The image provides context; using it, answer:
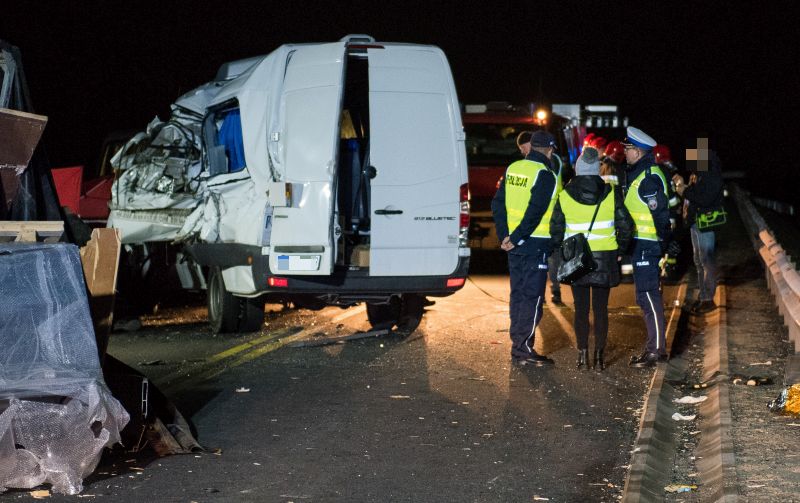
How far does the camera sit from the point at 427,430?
294 inches

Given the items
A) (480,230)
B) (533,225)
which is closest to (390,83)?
(533,225)

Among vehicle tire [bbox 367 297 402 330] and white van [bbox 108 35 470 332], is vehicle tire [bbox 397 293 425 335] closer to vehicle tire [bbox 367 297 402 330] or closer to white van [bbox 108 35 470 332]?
vehicle tire [bbox 367 297 402 330]

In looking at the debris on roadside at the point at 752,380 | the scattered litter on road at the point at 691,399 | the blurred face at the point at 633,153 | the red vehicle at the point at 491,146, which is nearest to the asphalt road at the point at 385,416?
the scattered litter on road at the point at 691,399

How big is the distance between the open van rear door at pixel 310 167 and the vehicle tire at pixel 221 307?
1349mm

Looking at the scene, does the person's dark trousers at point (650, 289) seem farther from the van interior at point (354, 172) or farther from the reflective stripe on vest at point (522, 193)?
the van interior at point (354, 172)

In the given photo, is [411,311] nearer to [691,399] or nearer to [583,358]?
[583,358]

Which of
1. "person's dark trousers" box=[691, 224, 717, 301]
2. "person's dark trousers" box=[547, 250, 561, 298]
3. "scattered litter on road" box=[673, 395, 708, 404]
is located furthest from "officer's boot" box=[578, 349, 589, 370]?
"person's dark trousers" box=[547, 250, 561, 298]

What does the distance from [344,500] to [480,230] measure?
41.7 feet

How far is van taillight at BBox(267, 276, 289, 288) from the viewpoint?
416 inches

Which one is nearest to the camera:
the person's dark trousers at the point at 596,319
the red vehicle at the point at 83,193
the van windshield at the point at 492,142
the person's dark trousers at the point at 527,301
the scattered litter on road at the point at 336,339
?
the person's dark trousers at the point at 596,319

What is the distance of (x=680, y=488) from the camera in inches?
245

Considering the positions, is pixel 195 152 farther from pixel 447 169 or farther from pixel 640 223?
pixel 640 223

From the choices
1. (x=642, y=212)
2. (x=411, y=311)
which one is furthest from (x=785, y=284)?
(x=411, y=311)

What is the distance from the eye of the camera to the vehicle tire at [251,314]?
11852mm
